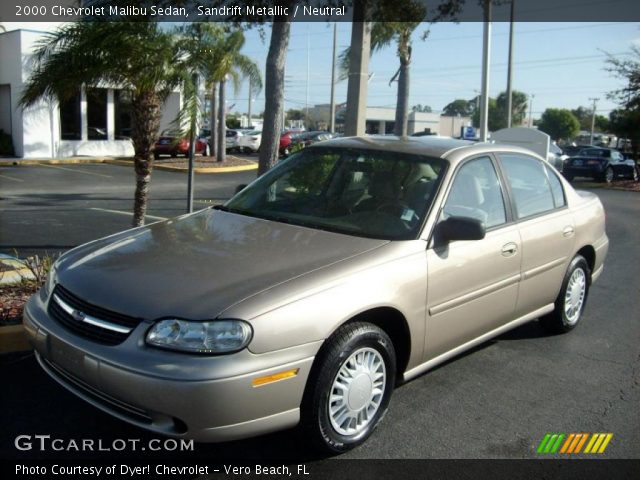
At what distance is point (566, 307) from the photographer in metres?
5.57

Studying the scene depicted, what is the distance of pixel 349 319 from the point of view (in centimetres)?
342

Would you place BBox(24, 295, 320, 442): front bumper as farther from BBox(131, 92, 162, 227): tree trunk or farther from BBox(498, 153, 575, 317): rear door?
BBox(131, 92, 162, 227): tree trunk

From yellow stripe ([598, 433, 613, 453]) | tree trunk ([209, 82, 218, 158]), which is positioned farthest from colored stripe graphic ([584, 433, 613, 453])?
tree trunk ([209, 82, 218, 158])

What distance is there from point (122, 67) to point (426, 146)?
3716 millimetres

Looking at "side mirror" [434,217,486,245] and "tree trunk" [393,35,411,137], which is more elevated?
"tree trunk" [393,35,411,137]

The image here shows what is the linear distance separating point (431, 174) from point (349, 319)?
139 centimetres

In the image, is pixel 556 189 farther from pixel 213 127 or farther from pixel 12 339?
pixel 213 127

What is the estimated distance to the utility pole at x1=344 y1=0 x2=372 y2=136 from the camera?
8.56m

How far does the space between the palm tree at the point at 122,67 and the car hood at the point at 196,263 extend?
3078mm

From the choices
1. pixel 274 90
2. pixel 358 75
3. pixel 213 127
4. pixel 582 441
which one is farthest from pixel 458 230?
pixel 213 127

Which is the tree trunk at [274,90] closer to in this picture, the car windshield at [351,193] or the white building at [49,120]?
the car windshield at [351,193]

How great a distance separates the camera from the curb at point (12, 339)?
15.4 feet

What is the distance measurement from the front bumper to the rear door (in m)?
2.29

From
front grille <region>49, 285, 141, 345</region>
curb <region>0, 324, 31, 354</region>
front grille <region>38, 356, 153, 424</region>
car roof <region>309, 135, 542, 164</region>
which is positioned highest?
car roof <region>309, 135, 542, 164</region>
